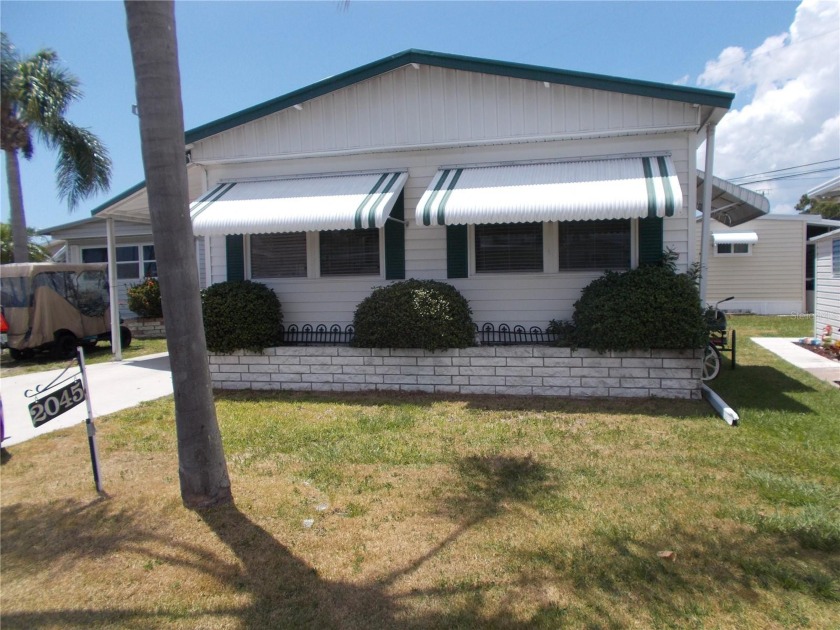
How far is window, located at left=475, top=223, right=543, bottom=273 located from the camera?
Answer: 8.23m

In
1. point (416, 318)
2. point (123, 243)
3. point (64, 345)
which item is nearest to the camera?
point (416, 318)

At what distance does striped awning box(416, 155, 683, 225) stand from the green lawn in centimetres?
244

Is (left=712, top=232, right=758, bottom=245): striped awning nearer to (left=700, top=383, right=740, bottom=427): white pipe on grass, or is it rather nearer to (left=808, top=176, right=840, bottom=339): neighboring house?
(left=808, top=176, right=840, bottom=339): neighboring house

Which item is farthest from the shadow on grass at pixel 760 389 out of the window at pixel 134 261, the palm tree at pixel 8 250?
the palm tree at pixel 8 250

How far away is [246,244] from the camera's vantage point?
923 cm

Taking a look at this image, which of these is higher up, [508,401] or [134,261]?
[134,261]

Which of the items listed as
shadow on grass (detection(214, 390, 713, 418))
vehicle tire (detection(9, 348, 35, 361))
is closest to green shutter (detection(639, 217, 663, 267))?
shadow on grass (detection(214, 390, 713, 418))

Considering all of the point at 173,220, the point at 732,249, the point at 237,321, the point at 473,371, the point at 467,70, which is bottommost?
the point at 473,371

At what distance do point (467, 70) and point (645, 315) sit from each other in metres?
4.24

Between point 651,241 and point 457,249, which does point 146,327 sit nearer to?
point 457,249

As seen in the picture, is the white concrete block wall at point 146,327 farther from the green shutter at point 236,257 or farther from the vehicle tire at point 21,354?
the green shutter at point 236,257

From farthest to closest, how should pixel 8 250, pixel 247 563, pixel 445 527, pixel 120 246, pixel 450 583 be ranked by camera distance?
1. pixel 8 250
2. pixel 120 246
3. pixel 445 527
4. pixel 247 563
5. pixel 450 583

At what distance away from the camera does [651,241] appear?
7.68 metres

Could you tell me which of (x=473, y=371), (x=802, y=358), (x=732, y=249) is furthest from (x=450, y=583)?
(x=732, y=249)
